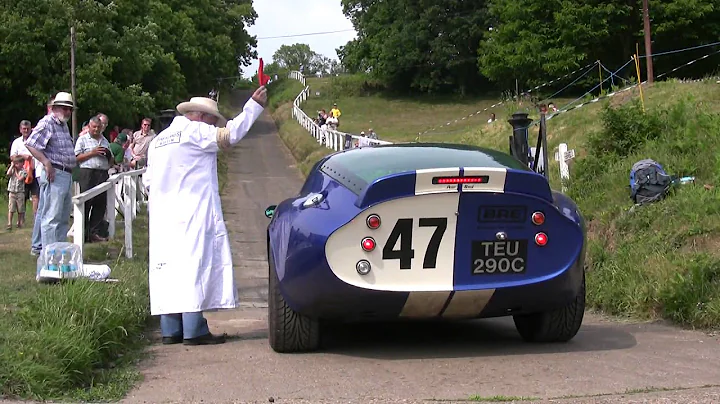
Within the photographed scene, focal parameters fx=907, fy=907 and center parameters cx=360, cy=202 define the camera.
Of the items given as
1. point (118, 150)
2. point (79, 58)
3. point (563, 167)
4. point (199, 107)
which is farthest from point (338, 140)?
point (199, 107)

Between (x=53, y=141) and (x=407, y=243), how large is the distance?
194 inches

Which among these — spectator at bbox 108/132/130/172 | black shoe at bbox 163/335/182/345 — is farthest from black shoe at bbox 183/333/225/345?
spectator at bbox 108/132/130/172

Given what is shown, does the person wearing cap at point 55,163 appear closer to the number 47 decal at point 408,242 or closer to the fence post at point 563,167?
the number 47 decal at point 408,242

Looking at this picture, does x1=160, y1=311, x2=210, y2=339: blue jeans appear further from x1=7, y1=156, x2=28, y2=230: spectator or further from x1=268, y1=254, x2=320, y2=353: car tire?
x1=7, y1=156, x2=28, y2=230: spectator

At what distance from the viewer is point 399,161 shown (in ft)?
19.6

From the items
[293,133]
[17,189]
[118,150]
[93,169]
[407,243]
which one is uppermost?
[293,133]

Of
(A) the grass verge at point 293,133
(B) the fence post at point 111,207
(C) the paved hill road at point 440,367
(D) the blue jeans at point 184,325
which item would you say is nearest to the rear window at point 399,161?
(C) the paved hill road at point 440,367

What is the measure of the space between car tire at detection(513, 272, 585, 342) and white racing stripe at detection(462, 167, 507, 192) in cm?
101

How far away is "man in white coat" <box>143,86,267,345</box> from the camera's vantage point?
619 cm

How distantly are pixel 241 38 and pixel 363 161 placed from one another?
9040cm

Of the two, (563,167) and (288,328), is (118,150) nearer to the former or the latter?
(563,167)

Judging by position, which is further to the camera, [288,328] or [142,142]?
[142,142]

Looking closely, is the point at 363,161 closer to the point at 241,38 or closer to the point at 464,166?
the point at 464,166

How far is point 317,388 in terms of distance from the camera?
15.8 feet
